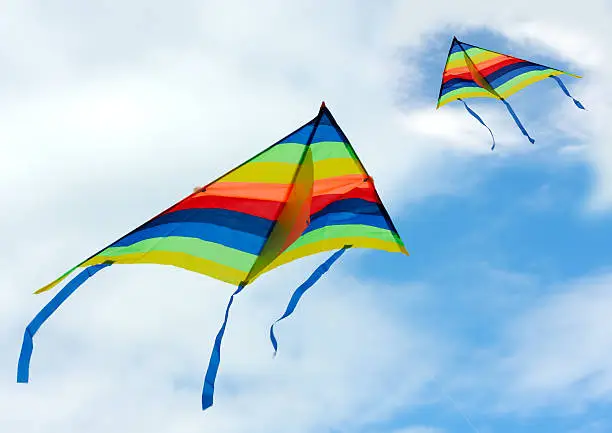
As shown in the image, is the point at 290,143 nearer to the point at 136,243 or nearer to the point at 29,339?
the point at 136,243

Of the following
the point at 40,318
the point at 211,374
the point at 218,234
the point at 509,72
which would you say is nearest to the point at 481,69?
the point at 509,72

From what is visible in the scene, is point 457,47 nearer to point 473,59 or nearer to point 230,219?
point 473,59

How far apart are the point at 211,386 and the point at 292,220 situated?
9.17ft

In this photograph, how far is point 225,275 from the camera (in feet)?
29.6

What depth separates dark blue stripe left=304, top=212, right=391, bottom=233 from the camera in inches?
370

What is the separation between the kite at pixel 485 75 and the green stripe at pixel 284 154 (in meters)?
5.96

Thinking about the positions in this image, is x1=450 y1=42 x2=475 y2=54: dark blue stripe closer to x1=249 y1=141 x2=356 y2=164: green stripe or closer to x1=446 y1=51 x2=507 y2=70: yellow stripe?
x1=446 y1=51 x2=507 y2=70: yellow stripe

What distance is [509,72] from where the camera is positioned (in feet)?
48.5

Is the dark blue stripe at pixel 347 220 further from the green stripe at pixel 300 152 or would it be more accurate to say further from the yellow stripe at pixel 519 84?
the yellow stripe at pixel 519 84

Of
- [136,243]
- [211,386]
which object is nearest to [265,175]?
[136,243]

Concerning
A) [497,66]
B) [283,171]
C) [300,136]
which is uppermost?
[497,66]

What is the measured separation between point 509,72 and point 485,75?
505 mm

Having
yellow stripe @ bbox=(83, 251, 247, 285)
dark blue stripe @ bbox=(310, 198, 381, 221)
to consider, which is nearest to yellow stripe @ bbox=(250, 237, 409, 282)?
dark blue stripe @ bbox=(310, 198, 381, 221)

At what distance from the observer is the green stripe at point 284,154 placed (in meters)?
9.27
